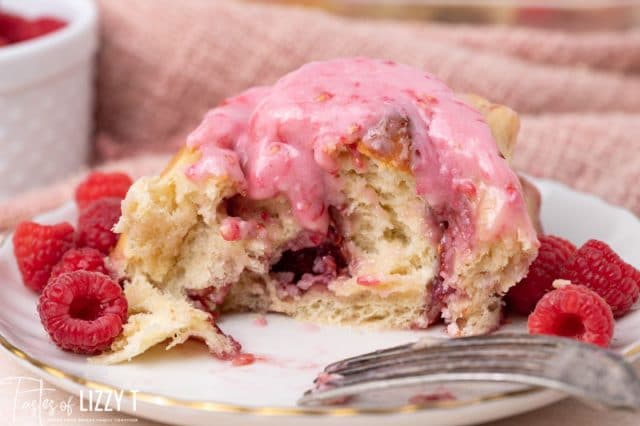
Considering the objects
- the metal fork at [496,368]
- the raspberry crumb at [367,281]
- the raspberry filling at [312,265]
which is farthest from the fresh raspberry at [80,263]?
the metal fork at [496,368]

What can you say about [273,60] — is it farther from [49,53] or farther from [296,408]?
[296,408]

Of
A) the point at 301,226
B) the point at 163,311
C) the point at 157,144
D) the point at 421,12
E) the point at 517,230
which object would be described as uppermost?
the point at 517,230

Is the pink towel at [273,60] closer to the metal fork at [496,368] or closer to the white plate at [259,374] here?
the white plate at [259,374]

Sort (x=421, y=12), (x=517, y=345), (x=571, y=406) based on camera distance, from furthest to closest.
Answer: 1. (x=421, y=12)
2. (x=571, y=406)
3. (x=517, y=345)

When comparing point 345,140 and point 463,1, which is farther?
point 463,1

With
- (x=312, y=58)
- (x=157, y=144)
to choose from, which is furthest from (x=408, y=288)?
(x=157, y=144)

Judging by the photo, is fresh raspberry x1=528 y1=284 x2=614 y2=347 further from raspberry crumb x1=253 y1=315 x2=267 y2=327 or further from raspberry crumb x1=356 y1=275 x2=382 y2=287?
raspberry crumb x1=253 y1=315 x2=267 y2=327

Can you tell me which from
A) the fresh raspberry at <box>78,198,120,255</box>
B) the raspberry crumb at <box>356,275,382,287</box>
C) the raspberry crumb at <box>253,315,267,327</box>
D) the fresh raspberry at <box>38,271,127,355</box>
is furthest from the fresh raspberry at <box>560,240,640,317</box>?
the fresh raspberry at <box>78,198,120,255</box>

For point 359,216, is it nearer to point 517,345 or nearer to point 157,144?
point 517,345
